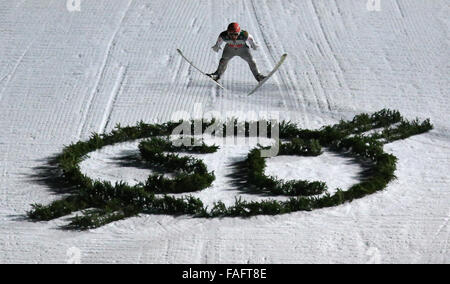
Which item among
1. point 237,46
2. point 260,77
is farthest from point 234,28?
point 260,77

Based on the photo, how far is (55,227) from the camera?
1093 cm

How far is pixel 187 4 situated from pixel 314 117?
5004mm

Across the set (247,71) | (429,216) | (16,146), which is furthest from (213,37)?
(429,216)

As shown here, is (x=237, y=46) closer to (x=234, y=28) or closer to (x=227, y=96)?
(x=234, y=28)

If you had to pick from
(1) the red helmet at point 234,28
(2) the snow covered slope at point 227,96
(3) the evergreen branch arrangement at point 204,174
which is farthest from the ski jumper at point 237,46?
(3) the evergreen branch arrangement at point 204,174

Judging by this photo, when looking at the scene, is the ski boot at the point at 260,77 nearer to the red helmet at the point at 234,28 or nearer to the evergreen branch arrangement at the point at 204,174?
the evergreen branch arrangement at the point at 204,174

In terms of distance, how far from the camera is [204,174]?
39.1ft

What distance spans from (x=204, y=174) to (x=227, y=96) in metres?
3.00

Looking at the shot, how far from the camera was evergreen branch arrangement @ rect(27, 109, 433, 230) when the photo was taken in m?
11.2

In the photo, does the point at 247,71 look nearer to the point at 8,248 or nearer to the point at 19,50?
the point at 19,50

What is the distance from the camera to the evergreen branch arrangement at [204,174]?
36.7 ft

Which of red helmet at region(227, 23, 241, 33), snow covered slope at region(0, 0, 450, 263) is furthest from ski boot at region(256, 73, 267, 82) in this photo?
red helmet at region(227, 23, 241, 33)

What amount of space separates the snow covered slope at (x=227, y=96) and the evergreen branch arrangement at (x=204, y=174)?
15 centimetres

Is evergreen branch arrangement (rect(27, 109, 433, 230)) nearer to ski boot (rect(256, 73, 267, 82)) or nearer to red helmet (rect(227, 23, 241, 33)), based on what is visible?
ski boot (rect(256, 73, 267, 82))
